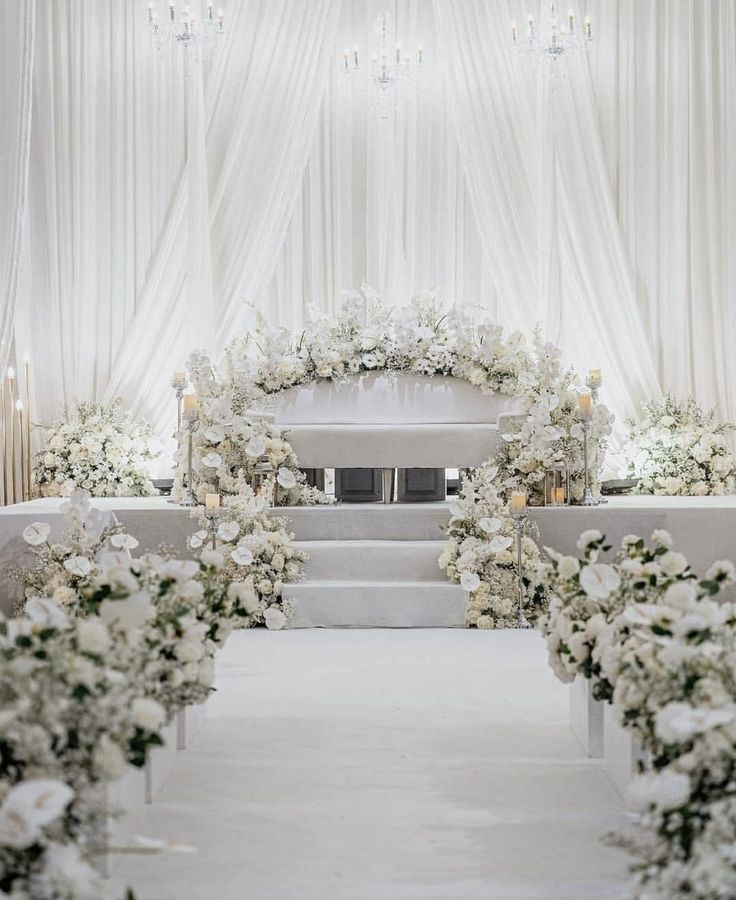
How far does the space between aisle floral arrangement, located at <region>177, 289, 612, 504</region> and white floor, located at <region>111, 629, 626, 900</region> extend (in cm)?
168

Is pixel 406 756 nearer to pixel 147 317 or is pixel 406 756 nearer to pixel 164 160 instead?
pixel 147 317

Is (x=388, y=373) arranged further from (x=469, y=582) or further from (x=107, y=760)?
(x=107, y=760)

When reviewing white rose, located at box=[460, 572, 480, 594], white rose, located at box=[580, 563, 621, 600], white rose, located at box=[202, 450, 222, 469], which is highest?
white rose, located at box=[580, 563, 621, 600]

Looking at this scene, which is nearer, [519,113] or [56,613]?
[56,613]

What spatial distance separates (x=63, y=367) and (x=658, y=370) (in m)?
4.32

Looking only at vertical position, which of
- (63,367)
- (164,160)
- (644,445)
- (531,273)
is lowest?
(644,445)

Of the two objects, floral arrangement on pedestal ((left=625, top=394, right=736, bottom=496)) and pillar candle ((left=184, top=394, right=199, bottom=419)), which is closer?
pillar candle ((left=184, top=394, right=199, bottom=419))

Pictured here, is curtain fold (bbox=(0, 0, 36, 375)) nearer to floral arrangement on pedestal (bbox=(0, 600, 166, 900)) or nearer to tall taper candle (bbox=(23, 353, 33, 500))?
tall taper candle (bbox=(23, 353, 33, 500))

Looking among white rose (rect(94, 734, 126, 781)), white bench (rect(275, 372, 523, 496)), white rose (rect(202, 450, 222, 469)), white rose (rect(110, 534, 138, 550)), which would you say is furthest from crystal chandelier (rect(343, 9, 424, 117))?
white rose (rect(94, 734, 126, 781))

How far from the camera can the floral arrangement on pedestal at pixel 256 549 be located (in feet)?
19.6

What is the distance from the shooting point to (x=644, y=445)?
8000 mm

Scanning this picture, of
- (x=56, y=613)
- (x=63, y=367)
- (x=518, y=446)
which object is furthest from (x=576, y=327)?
(x=56, y=613)

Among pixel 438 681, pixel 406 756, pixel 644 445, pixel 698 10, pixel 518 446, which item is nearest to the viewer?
pixel 406 756

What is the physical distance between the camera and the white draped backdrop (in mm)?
8352
